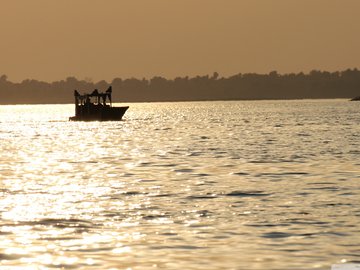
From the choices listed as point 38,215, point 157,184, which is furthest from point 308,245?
point 157,184

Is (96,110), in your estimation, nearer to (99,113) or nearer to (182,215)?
(99,113)

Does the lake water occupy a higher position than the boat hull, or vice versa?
the lake water

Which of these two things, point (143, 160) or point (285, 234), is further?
point (143, 160)

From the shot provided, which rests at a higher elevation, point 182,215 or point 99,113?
point 182,215

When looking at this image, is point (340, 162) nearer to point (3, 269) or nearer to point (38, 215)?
point (38, 215)

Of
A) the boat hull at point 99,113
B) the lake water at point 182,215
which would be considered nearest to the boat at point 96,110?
the boat hull at point 99,113

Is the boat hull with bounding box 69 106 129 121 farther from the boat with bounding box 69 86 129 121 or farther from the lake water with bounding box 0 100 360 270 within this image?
the lake water with bounding box 0 100 360 270

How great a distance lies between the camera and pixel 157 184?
37.6m

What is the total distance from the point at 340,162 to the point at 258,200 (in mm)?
20184

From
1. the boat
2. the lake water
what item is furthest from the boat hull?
the lake water

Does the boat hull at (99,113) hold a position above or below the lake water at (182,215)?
below

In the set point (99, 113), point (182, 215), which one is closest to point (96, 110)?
point (99, 113)

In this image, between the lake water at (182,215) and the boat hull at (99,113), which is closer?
the lake water at (182,215)

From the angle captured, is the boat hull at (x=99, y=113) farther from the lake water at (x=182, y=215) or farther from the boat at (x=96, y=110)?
the lake water at (x=182, y=215)
